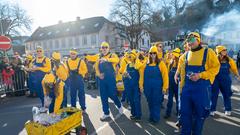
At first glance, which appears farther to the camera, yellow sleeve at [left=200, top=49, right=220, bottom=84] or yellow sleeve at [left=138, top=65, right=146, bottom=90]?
yellow sleeve at [left=138, top=65, right=146, bottom=90]

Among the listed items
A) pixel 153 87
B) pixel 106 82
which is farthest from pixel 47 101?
pixel 153 87

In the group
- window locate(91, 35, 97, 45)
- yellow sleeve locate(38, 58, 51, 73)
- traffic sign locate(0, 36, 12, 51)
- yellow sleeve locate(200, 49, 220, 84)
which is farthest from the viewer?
window locate(91, 35, 97, 45)

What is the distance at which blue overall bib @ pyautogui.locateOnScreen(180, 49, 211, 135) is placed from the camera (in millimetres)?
4145

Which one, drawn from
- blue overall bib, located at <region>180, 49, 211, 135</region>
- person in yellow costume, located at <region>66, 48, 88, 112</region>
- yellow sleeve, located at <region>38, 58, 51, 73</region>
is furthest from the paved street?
yellow sleeve, located at <region>38, 58, 51, 73</region>

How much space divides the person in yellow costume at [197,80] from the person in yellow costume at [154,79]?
141 centimetres

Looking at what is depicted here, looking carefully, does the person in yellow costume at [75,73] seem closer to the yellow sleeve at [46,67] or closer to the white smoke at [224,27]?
the yellow sleeve at [46,67]

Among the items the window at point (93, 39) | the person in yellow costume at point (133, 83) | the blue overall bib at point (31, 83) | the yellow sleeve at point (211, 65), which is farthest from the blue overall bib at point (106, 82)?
the window at point (93, 39)

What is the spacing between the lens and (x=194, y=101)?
420cm

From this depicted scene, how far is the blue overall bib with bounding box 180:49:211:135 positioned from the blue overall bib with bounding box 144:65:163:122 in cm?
145

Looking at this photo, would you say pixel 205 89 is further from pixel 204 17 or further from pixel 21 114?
pixel 204 17

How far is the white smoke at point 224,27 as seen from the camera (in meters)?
25.0

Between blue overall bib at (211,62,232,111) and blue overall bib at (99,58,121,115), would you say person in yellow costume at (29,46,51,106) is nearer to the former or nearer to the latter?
blue overall bib at (99,58,121,115)

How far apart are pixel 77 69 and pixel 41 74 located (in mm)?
1400

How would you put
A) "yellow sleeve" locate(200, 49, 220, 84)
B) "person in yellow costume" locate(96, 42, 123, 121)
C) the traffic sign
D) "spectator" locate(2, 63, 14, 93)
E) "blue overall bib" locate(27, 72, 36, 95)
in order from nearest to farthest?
"yellow sleeve" locate(200, 49, 220, 84)
"person in yellow costume" locate(96, 42, 123, 121)
"blue overall bib" locate(27, 72, 36, 95)
the traffic sign
"spectator" locate(2, 63, 14, 93)
